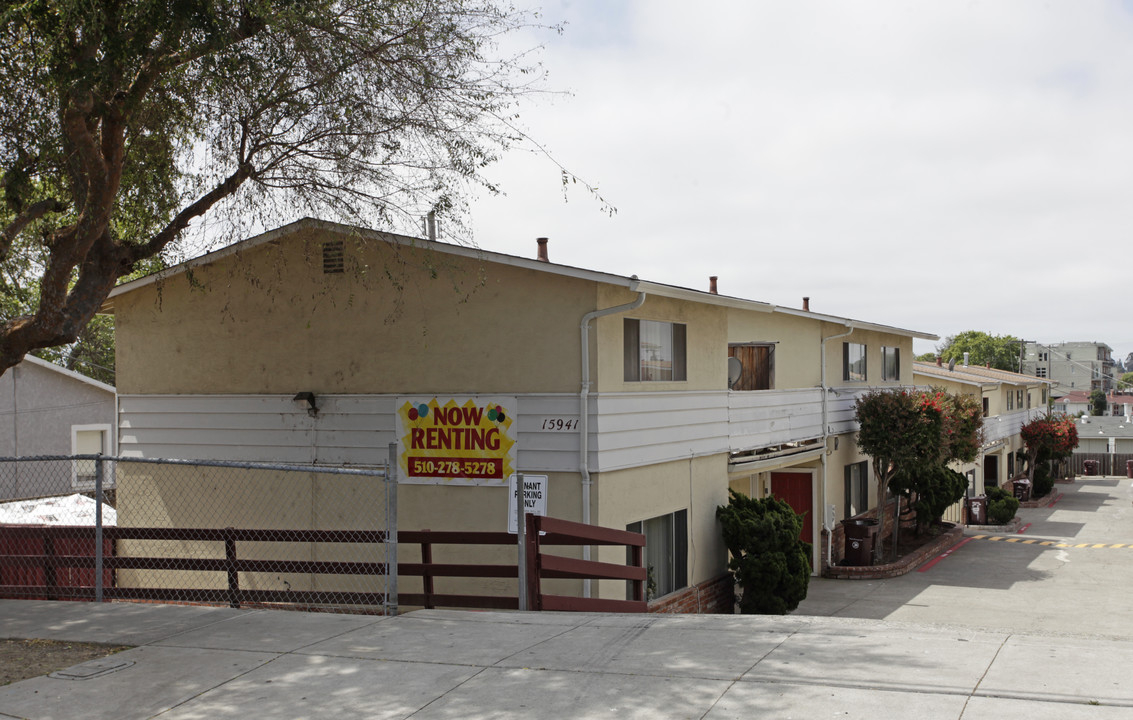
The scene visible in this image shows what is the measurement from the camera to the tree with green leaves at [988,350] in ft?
385

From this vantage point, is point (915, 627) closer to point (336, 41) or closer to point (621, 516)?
point (621, 516)

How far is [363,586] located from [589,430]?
13.3 ft

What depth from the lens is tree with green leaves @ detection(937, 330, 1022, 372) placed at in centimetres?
11750

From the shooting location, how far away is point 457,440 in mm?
14445

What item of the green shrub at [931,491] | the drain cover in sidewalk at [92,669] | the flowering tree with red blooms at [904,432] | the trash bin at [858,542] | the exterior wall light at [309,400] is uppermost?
the exterior wall light at [309,400]

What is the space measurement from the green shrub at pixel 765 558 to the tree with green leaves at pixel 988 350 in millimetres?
106026

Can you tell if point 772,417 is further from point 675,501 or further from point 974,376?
point 974,376

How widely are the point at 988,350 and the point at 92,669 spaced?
4913 inches

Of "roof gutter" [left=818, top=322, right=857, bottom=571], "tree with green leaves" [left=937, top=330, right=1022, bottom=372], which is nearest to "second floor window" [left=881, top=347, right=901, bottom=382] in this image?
"roof gutter" [left=818, top=322, right=857, bottom=571]

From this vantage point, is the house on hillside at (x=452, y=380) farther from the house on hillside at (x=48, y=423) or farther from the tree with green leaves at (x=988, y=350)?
the tree with green leaves at (x=988, y=350)

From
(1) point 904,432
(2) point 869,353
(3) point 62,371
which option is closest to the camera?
(1) point 904,432

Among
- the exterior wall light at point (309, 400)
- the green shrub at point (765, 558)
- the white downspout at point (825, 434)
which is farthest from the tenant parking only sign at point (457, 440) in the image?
the white downspout at point (825, 434)

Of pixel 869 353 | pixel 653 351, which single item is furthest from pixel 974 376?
pixel 653 351

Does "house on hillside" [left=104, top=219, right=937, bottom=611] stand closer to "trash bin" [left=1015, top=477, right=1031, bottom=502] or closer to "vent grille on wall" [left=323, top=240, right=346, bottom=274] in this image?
"vent grille on wall" [left=323, top=240, right=346, bottom=274]
